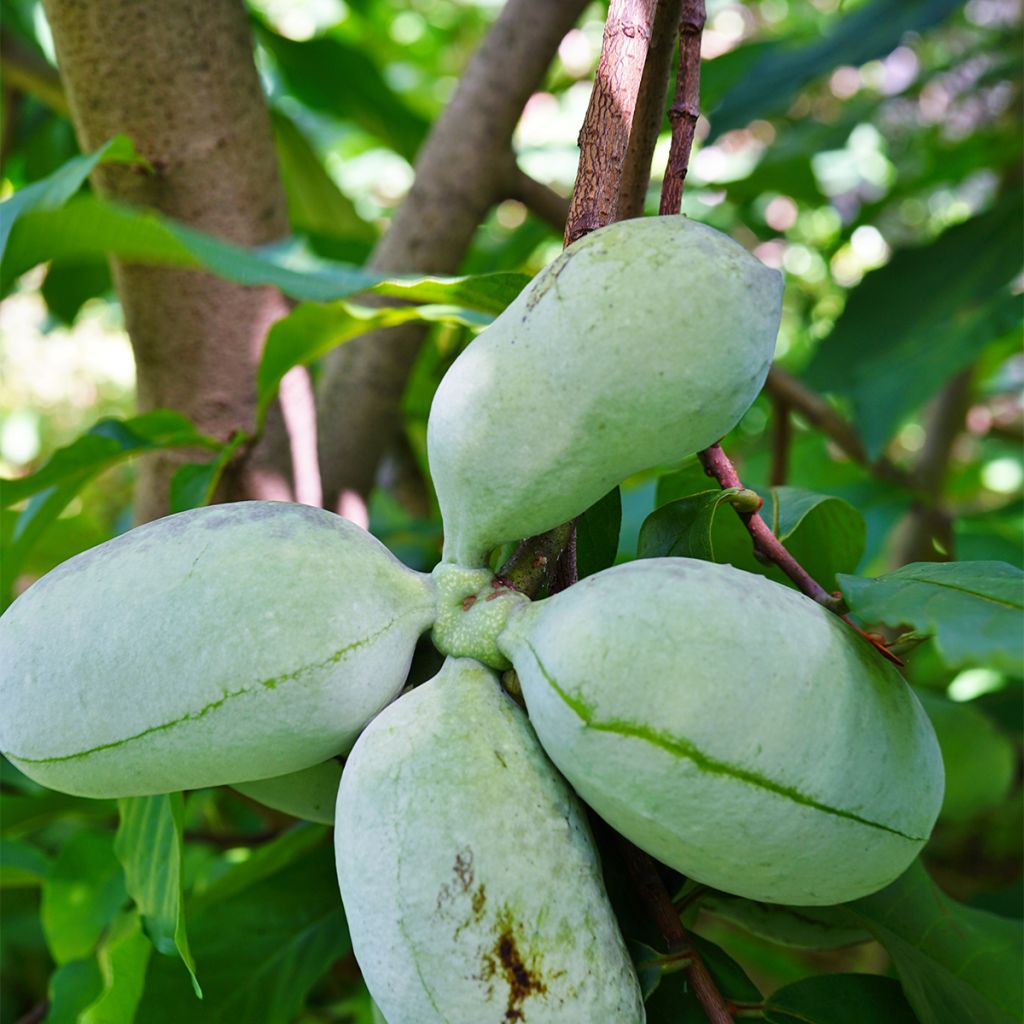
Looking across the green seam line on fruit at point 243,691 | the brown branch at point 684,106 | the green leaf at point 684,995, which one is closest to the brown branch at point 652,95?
the brown branch at point 684,106

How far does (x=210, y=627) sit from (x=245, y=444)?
0.42m

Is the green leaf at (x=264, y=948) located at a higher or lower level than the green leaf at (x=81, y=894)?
higher

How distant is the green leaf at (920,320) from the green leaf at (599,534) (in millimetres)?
572

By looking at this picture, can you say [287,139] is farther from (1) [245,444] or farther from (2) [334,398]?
(1) [245,444]

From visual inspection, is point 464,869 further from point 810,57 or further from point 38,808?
point 810,57

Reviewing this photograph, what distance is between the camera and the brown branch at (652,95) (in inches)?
21.4

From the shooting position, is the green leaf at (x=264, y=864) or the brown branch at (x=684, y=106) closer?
the brown branch at (x=684, y=106)

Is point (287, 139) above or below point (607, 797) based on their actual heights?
below

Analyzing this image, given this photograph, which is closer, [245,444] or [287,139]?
[245,444]

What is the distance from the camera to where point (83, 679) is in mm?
421

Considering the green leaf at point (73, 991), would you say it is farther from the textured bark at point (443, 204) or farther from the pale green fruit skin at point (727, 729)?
the pale green fruit skin at point (727, 729)

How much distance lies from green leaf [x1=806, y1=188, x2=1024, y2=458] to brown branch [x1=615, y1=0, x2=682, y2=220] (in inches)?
21.9

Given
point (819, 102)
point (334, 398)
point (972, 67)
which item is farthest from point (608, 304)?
point (819, 102)

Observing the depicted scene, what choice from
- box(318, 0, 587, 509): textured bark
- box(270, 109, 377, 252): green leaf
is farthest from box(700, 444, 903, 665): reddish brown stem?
box(270, 109, 377, 252): green leaf
